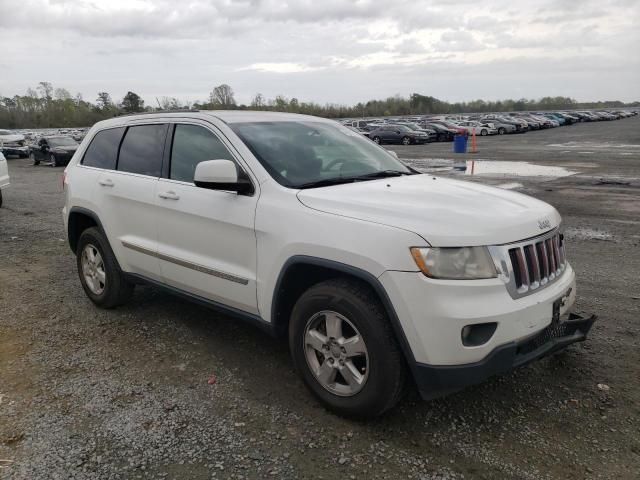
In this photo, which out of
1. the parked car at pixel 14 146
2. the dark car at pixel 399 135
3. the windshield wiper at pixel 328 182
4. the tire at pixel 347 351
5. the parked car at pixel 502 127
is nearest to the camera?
the tire at pixel 347 351

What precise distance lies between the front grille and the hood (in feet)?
0.24

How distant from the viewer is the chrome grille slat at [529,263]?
2.80 meters

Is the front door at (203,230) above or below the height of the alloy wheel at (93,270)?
above

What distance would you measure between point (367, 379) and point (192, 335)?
2.04 metres

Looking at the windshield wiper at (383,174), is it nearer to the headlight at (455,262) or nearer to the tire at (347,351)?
the tire at (347,351)

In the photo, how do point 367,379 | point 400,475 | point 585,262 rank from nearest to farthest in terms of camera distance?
point 400,475, point 367,379, point 585,262

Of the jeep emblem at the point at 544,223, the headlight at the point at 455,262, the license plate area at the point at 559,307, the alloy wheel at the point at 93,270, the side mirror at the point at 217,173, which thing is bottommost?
the alloy wheel at the point at 93,270

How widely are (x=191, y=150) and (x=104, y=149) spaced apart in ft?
4.64

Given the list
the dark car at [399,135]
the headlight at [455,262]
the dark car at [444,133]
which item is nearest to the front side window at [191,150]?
the headlight at [455,262]

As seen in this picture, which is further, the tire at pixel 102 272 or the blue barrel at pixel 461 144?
the blue barrel at pixel 461 144

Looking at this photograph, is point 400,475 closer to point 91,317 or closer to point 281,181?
point 281,181

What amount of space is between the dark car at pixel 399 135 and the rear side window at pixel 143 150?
33456 mm

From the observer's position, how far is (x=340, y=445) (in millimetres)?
2957

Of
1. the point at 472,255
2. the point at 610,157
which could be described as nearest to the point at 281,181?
the point at 472,255
